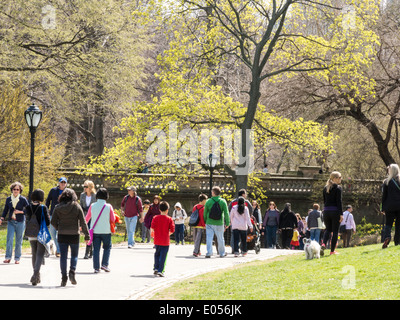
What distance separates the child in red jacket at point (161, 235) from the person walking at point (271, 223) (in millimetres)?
11134

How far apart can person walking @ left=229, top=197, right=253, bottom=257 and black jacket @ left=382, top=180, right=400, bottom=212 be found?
4.02 m

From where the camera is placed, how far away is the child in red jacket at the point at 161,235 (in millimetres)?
13891

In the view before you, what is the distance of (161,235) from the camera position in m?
13.9

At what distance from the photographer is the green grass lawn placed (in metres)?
10.3

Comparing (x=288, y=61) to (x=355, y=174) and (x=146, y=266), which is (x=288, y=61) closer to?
(x=355, y=174)

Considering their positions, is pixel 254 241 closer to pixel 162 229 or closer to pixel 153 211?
pixel 153 211

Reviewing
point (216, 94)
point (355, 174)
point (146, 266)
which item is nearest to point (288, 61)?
point (216, 94)

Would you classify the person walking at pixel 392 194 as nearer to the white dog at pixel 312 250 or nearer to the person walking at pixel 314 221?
the white dog at pixel 312 250

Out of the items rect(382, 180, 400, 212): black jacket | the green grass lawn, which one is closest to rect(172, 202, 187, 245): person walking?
the green grass lawn

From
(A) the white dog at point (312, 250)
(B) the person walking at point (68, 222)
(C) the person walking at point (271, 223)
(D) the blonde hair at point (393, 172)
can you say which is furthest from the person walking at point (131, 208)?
(B) the person walking at point (68, 222)

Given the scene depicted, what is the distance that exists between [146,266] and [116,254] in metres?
3.15

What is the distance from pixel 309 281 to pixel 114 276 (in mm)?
3819

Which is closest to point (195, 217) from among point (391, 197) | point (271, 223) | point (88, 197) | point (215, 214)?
point (215, 214)

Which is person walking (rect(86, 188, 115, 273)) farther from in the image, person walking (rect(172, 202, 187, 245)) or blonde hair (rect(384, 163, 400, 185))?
person walking (rect(172, 202, 187, 245))
